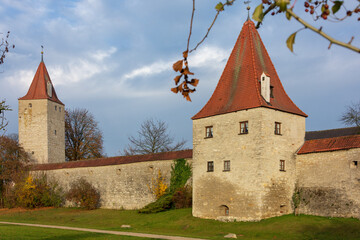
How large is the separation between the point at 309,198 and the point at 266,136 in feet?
12.5

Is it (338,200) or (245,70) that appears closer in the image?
(338,200)

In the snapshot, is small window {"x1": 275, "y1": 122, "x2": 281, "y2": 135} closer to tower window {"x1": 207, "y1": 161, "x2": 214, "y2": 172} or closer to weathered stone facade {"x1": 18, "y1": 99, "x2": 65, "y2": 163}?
tower window {"x1": 207, "y1": 161, "x2": 214, "y2": 172}

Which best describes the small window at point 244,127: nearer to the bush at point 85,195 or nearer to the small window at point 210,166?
the small window at point 210,166

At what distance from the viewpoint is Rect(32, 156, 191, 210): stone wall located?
29.3 m

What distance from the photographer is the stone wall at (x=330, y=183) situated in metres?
19.1

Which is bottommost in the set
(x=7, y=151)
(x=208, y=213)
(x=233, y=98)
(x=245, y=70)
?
(x=208, y=213)

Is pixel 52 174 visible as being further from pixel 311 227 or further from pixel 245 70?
pixel 311 227

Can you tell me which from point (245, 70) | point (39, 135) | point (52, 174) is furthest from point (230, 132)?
point (39, 135)

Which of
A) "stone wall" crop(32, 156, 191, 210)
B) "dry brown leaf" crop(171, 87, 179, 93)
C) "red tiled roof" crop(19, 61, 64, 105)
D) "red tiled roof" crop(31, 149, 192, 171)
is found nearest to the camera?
"dry brown leaf" crop(171, 87, 179, 93)

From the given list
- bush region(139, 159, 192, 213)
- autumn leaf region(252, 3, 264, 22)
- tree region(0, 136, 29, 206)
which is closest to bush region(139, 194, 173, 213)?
bush region(139, 159, 192, 213)

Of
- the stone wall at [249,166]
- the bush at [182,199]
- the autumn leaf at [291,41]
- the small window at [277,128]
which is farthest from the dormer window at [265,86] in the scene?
the autumn leaf at [291,41]

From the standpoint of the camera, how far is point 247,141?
69.4ft

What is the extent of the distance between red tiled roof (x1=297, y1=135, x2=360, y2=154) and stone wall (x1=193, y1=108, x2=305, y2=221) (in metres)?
0.68

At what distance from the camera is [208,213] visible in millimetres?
22625
